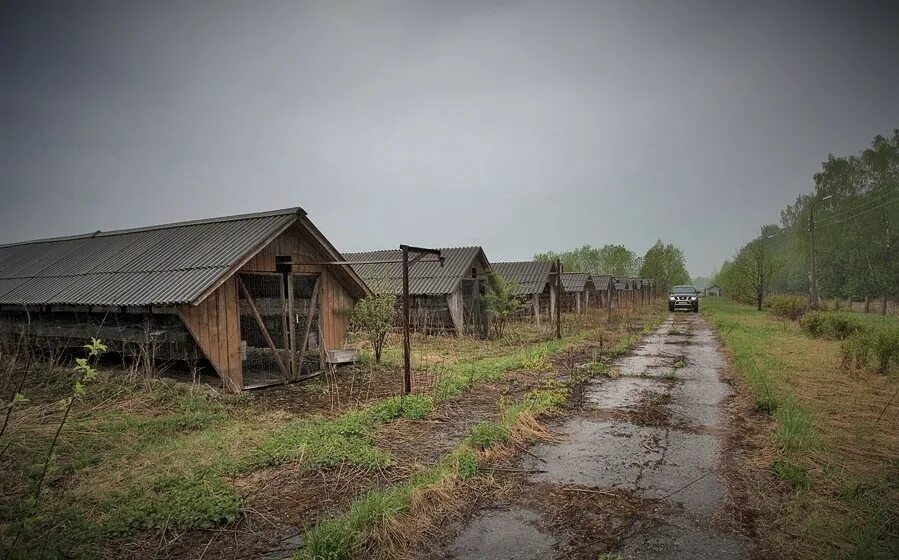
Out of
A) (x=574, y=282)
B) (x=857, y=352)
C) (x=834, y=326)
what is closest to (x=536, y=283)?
(x=574, y=282)

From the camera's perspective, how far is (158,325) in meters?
9.98

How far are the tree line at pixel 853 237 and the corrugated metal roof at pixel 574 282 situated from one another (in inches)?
533

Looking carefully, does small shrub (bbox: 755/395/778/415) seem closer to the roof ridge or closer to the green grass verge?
the green grass verge

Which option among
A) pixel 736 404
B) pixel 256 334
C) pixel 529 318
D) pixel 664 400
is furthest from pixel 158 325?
pixel 529 318

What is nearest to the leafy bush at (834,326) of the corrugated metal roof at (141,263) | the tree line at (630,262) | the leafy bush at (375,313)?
the leafy bush at (375,313)

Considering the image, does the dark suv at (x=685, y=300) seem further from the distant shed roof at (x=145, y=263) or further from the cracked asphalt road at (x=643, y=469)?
the distant shed roof at (x=145, y=263)

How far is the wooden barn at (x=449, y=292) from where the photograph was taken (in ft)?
72.6

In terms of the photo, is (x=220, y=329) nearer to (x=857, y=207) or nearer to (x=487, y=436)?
(x=487, y=436)

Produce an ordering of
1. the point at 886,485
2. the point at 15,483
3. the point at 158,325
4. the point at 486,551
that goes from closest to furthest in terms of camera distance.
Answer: the point at 486,551
the point at 886,485
the point at 15,483
the point at 158,325

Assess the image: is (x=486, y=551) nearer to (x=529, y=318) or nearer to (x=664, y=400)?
(x=664, y=400)

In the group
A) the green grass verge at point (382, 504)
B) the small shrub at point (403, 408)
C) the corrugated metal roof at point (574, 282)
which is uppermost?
the corrugated metal roof at point (574, 282)

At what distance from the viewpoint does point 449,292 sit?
21766 millimetres

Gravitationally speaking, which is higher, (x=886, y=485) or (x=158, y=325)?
(x=158, y=325)

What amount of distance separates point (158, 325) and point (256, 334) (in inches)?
186
